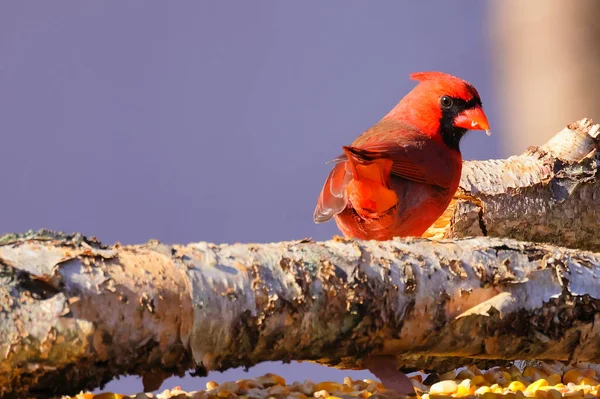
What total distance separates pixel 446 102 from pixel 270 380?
718 mm

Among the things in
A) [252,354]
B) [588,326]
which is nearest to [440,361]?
[588,326]

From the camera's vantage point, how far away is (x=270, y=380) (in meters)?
1.18

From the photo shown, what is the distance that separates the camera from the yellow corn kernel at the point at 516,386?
115cm

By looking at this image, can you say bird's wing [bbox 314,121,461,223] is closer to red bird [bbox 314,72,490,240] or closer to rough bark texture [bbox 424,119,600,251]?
red bird [bbox 314,72,490,240]

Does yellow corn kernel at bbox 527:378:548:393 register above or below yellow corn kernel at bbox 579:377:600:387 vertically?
above

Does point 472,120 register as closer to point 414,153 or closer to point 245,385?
point 414,153

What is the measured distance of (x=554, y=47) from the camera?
1316 mm

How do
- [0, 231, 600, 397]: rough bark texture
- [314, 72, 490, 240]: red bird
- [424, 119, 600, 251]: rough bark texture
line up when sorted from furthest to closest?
[424, 119, 600, 251]: rough bark texture, [314, 72, 490, 240]: red bird, [0, 231, 600, 397]: rough bark texture

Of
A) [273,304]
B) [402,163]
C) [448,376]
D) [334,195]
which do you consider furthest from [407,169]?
[273,304]

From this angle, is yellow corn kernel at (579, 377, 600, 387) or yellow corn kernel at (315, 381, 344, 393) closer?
yellow corn kernel at (315, 381, 344, 393)

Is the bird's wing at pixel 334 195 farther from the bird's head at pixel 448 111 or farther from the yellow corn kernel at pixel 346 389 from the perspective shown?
the yellow corn kernel at pixel 346 389

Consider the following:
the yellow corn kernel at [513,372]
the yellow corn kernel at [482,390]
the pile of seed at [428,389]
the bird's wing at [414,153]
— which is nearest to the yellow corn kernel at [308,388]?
the pile of seed at [428,389]

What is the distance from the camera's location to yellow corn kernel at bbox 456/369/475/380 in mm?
1281

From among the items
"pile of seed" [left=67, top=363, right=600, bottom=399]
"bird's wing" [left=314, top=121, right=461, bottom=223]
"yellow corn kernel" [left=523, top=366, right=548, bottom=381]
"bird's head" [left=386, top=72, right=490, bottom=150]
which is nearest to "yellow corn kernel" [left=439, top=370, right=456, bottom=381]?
"pile of seed" [left=67, top=363, right=600, bottom=399]
